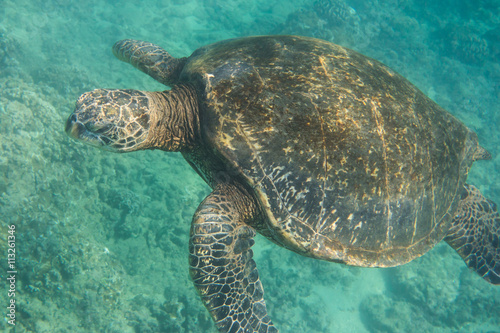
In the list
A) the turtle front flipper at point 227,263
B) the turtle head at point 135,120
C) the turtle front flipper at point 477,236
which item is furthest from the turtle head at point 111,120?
the turtle front flipper at point 477,236

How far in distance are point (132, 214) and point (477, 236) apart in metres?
7.06

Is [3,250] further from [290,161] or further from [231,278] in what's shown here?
[290,161]

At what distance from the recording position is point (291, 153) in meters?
2.53

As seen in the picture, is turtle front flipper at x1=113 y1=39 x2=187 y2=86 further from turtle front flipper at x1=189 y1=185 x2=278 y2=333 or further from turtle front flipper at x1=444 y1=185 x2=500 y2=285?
turtle front flipper at x1=444 y1=185 x2=500 y2=285

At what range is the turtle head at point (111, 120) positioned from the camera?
2766mm

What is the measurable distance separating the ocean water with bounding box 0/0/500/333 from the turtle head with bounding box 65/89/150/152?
4.22m

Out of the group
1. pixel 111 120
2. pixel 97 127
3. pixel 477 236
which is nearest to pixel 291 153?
pixel 111 120

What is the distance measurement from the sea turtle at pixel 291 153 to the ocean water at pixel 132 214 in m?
4.19

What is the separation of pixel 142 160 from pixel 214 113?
5.57 m

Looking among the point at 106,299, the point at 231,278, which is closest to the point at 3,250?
the point at 106,299

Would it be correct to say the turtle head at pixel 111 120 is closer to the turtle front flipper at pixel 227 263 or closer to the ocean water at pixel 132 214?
the turtle front flipper at pixel 227 263

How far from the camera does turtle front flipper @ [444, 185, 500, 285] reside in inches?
145

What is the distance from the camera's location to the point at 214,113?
2.77 meters

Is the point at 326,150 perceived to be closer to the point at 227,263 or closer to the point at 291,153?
the point at 291,153
